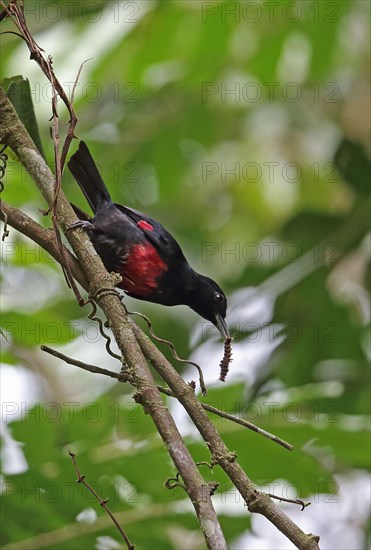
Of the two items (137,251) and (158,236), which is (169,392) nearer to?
(137,251)

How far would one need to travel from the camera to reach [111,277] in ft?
7.87

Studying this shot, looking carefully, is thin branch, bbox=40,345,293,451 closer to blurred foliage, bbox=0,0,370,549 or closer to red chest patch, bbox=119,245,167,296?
blurred foliage, bbox=0,0,370,549

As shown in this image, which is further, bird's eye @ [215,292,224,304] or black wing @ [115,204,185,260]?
bird's eye @ [215,292,224,304]

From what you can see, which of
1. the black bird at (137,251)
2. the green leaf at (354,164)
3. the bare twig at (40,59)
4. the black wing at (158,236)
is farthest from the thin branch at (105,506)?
the green leaf at (354,164)

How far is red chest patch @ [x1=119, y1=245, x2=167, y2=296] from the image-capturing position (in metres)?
3.74

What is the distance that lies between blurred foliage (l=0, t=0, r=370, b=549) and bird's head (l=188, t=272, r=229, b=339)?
0.38 m

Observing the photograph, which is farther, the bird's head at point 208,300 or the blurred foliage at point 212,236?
the bird's head at point 208,300

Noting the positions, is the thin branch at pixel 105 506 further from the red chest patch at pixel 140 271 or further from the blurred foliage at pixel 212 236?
the red chest patch at pixel 140 271

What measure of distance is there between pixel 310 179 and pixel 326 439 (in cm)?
455

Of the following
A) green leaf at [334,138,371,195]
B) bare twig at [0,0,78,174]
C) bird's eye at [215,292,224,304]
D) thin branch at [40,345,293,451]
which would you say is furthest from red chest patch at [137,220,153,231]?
green leaf at [334,138,371,195]

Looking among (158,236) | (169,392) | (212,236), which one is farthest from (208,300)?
(212,236)

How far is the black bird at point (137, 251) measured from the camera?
3.73 meters

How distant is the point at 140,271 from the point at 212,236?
3.97 meters

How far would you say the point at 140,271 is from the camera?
377 centimetres
